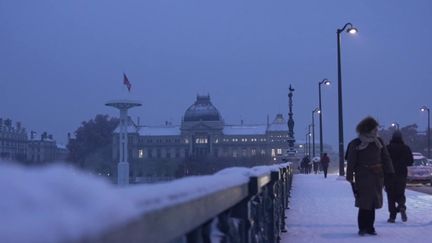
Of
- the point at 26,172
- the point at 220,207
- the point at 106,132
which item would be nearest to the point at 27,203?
the point at 26,172

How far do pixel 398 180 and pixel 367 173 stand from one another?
248 cm

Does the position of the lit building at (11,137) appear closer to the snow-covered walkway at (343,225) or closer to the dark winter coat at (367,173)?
the snow-covered walkway at (343,225)

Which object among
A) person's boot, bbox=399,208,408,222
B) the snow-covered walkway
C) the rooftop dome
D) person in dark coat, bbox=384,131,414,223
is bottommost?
the snow-covered walkway

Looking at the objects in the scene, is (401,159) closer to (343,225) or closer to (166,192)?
(343,225)

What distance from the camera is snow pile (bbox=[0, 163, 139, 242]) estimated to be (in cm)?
90

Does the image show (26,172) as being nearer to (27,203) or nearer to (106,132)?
(27,203)

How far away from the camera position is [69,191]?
113cm

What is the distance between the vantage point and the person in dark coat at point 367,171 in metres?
10.4

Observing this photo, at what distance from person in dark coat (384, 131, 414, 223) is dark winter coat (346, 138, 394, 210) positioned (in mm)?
1982

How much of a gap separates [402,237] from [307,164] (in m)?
49.2

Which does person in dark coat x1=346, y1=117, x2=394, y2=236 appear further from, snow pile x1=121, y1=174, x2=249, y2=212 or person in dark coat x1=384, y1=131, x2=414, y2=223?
snow pile x1=121, y1=174, x2=249, y2=212

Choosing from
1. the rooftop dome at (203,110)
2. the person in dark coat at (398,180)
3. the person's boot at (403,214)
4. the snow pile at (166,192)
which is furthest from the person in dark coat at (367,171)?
the rooftop dome at (203,110)

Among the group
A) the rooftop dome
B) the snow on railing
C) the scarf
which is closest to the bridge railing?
the snow on railing

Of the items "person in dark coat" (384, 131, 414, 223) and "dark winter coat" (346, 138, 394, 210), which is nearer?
"dark winter coat" (346, 138, 394, 210)
